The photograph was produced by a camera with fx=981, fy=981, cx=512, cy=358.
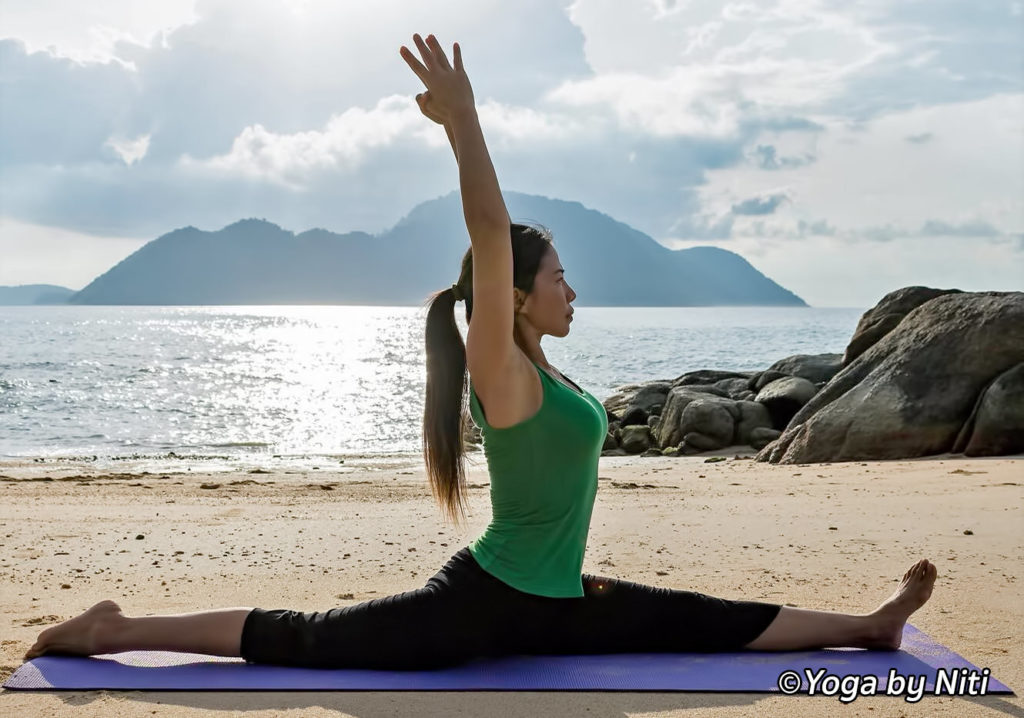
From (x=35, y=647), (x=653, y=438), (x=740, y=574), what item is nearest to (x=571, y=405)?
(x=35, y=647)

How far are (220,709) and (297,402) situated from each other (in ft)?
91.0

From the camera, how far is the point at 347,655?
3.46 metres

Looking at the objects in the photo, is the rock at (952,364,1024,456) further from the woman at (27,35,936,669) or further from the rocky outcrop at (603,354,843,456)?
the woman at (27,35,936,669)

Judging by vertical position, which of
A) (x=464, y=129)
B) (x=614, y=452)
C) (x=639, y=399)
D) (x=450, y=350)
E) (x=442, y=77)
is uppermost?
(x=442, y=77)

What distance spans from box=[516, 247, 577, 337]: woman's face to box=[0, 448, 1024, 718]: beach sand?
4.09 feet

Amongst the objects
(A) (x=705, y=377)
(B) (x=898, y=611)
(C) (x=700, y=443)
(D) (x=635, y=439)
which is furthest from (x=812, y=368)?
(B) (x=898, y=611)

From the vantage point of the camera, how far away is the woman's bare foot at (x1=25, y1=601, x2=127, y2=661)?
3588mm

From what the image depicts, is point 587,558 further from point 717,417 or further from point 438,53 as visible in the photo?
point 717,417

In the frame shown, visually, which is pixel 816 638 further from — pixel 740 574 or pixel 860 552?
pixel 860 552

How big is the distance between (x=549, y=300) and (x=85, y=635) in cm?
210

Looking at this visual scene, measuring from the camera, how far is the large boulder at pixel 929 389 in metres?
11.3

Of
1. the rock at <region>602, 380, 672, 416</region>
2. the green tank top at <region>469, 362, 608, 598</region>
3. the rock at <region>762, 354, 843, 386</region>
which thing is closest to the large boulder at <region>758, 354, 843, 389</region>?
the rock at <region>762, 354, 843, 386</region>

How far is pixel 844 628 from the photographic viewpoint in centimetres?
376

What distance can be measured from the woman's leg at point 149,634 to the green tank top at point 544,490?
37.2 inches
